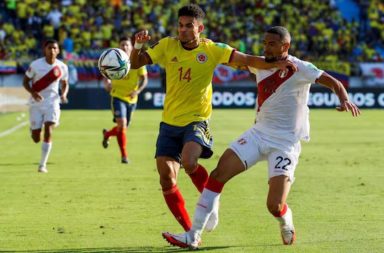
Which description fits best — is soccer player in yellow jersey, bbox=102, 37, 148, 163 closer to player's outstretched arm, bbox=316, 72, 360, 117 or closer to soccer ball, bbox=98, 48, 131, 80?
soccer ball, bbox=98, 48, 131, 80

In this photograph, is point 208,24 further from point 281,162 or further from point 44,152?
point 281,162

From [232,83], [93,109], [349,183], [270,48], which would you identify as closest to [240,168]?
[270,48]

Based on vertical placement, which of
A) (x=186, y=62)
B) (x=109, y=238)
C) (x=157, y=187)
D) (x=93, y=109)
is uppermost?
(x=186, y=62)

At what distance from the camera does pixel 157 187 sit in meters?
13.7

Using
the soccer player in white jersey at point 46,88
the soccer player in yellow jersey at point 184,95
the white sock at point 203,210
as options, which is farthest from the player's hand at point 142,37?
the soccer player in white jersey at point 46,88

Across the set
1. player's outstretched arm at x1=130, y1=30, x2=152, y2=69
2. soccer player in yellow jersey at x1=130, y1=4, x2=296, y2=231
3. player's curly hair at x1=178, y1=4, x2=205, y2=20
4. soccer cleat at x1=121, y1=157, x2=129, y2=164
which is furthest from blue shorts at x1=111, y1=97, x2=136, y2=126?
player's curly hair at x1=178, y1=4, x2=205, y2=20

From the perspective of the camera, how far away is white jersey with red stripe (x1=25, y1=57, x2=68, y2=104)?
54.7 feet

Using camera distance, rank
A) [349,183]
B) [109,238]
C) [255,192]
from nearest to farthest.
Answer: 1. [109,238]
2. [255,192]
3. [349,183]

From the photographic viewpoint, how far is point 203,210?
8445mm

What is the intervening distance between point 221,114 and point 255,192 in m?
22.5

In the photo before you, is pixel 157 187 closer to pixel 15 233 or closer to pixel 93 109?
pixel 15 233

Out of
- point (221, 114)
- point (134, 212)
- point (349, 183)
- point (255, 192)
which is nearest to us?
point (134, 212)

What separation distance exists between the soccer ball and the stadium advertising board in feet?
98.5

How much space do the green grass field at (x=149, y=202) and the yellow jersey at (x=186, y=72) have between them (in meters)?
1.29
